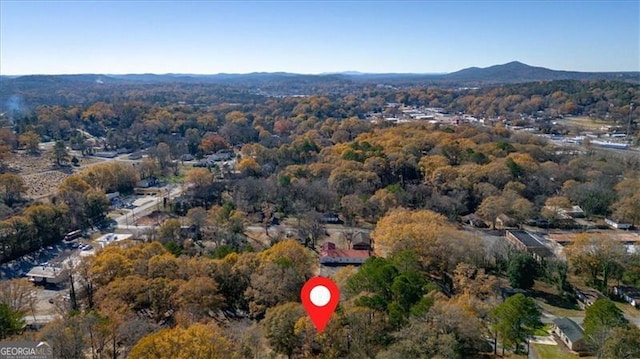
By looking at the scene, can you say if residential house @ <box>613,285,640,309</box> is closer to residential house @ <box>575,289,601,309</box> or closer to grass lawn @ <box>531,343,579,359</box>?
residential house @ <box>575,289,601,309</box>

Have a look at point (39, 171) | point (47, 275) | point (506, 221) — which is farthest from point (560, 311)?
point (39, 171)

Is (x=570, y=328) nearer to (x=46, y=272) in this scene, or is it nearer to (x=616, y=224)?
(x=616, y=224)

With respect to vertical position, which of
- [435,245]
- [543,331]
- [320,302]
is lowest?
[543,331]

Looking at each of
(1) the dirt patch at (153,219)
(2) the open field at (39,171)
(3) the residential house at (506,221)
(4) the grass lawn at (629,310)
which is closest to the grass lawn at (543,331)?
(4) the grass lawn at (629,310)

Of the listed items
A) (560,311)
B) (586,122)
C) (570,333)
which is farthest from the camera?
(586,122)

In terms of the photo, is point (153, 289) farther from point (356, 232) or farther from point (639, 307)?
point (639, 307)

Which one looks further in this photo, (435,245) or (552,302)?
(435,245)

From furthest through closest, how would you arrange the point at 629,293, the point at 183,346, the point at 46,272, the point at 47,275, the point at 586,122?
the point at 586,122 < the point at 46,272 < the point at 47,275 < the point at 629,293 < the point at 183,346
